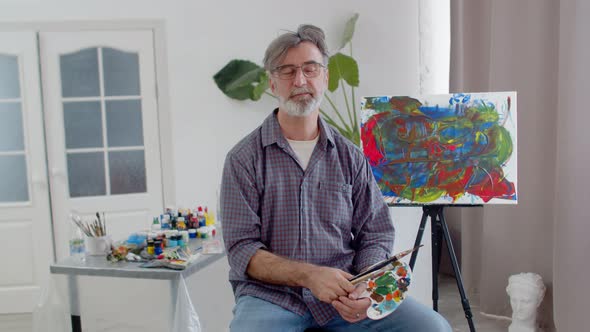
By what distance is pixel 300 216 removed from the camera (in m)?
1.62

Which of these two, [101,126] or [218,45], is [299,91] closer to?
[218,45]

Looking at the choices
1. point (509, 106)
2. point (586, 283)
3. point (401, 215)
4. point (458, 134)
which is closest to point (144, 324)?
point (401, 215)

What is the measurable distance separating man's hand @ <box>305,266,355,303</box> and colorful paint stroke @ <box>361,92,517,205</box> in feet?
3.38

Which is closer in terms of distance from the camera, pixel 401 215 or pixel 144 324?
pixel 144 324

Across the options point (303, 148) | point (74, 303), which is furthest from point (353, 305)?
point (74, 303)

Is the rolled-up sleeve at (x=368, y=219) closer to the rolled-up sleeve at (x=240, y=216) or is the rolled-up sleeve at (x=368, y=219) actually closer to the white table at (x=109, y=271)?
the rolled-up sleeve at (x=240, y=216)

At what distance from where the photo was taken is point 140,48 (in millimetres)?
3826

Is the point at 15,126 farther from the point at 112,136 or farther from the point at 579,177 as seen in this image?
the point at 579,177

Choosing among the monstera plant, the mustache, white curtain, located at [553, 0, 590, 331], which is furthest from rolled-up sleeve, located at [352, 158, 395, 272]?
the monstera plant

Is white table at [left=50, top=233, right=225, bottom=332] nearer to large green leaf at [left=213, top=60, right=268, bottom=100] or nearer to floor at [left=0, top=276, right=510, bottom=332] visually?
floor at [left=0, top=276, right=510, bottom=332]

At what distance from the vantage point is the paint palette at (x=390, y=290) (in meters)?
1.44

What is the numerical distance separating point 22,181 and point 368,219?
293 centimetres

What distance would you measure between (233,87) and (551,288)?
2.34 m

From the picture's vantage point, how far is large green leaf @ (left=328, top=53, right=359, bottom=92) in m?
3.50
